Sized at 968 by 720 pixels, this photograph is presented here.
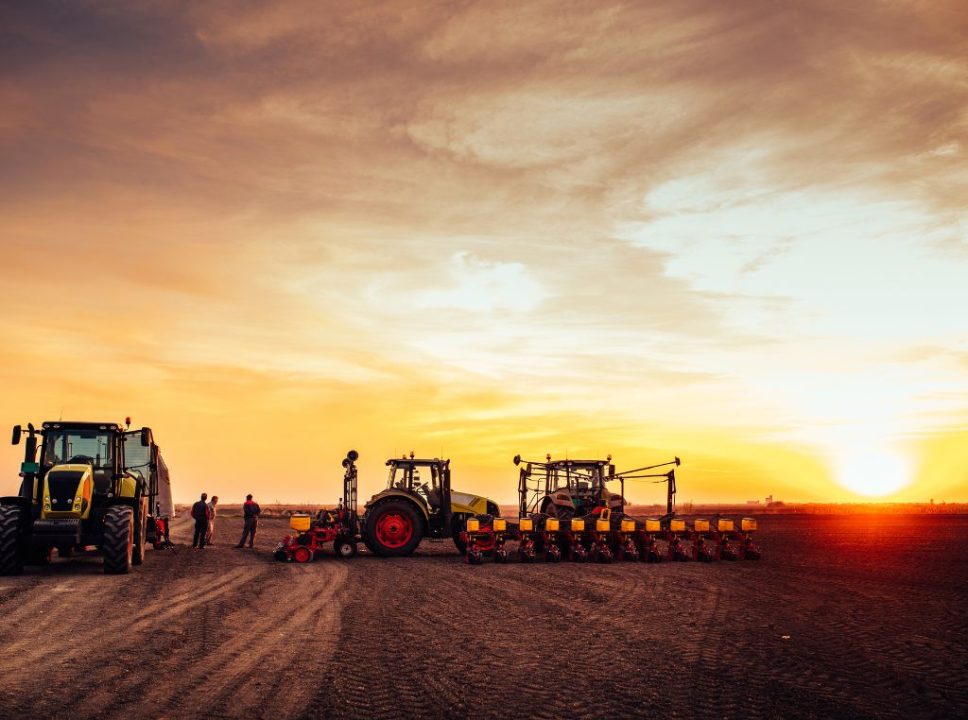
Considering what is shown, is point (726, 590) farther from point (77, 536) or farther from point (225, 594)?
point (77, 536)

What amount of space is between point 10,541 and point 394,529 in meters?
9.01

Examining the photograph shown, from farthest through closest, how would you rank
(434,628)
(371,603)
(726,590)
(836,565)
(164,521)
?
(164,521) → (836,565) → (726,590) → (371,603) → (434,628)

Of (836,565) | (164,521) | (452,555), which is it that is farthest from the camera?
(164,521)

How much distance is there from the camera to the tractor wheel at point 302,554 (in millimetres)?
21750

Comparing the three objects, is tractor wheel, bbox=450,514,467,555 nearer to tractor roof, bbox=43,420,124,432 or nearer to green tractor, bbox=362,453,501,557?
green tractor, bbox=362,453,501,557

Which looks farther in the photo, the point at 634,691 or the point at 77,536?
the point at 77,536

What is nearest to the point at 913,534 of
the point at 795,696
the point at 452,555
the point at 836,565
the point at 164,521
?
the point at 836,565

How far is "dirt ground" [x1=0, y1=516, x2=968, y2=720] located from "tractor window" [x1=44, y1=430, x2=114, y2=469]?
8.69ft

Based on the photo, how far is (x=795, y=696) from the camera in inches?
334

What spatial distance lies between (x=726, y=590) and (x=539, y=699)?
30.3 ft

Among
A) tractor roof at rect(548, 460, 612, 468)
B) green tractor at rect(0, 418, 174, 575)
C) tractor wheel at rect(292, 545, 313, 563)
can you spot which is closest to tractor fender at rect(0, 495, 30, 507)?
green tractor at rect(0, 418, 174, 575)

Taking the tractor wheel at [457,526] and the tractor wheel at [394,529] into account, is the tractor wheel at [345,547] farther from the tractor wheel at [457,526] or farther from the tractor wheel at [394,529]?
the tractor wheel at [457,526]

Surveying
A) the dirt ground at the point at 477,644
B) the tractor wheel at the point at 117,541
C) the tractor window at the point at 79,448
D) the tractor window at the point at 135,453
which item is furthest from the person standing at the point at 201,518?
the tractor wheel at the point at 117,541

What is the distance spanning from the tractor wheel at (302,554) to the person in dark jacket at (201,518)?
19.0 ft
